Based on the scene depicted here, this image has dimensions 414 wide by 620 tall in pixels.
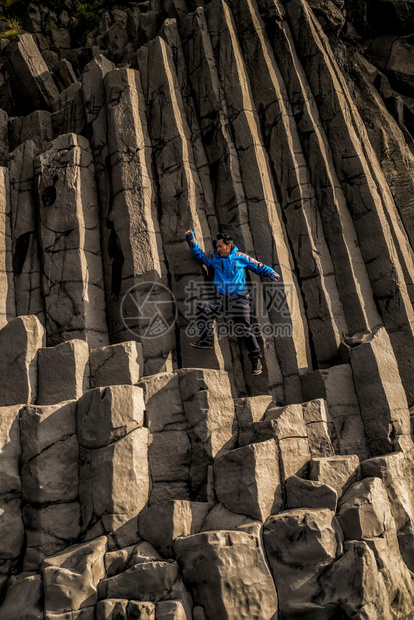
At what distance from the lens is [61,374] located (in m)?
8.34

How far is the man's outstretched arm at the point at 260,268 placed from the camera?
9758 millimetres

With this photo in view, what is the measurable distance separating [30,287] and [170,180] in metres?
3.49

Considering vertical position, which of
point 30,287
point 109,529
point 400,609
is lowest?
point 400,609

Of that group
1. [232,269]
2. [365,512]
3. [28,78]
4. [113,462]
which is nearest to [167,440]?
[113,462]

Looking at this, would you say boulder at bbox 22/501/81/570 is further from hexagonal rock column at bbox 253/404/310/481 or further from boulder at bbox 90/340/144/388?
hexagonal rock column at bbox 253/404/310/481

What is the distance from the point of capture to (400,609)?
22.3ft

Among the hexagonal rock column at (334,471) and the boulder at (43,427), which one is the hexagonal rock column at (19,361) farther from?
the hexagonal rock column at (334,471)

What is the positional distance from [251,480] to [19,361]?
157 inches

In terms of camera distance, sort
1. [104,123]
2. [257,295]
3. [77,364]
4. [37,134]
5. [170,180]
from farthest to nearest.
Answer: [37,134] → [104,123] → [170,180] → [257,295] → [77,364]

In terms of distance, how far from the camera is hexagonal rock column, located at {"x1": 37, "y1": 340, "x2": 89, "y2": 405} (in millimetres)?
8266

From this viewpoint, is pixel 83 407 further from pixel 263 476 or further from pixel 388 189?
pixel 388 189

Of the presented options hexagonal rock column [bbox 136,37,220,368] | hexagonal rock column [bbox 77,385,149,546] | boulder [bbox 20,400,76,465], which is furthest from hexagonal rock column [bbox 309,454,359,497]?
boulder [bbox 20,400,76,465]

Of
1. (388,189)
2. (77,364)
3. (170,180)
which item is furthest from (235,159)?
(77,364)

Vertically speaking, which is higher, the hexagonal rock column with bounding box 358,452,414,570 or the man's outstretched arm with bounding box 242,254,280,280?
the man's outstretched arm with bounding box 242,254,280,280
